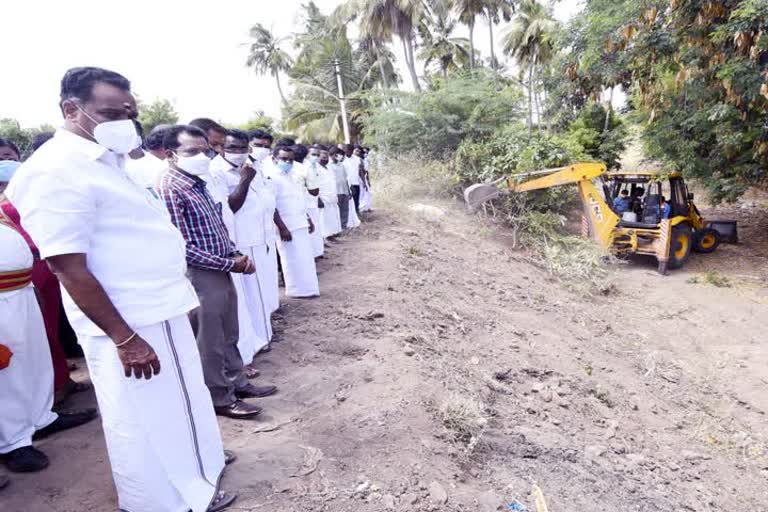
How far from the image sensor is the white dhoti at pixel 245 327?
375 centimetres

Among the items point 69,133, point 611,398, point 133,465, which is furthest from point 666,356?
point 69,133

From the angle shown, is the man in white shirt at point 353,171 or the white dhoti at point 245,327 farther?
the man in white shirt at point 353,171

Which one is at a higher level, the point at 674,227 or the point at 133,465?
the point at 133,465

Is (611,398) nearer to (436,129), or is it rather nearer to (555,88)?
(555,88)

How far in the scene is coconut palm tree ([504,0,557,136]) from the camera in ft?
81.1

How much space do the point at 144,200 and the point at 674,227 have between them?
979 centimetres

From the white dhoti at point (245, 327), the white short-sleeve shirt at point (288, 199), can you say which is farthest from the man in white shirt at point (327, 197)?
the white dhoti at point (245, 327)

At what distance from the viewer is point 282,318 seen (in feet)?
16.0

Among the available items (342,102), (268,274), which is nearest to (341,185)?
(268,274)

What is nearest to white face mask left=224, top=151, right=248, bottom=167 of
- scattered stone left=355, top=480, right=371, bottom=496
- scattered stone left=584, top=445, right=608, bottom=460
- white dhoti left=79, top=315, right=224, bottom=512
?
white dhoti left=79, top=315, right=224, bottom=512

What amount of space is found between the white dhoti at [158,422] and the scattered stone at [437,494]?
1.02 metres

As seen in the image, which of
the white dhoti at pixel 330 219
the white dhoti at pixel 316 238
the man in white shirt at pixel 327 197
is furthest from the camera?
the white dhoti at pixel 330 219

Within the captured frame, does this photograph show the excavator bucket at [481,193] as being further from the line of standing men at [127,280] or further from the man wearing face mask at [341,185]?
the line of standing men at [127,280]

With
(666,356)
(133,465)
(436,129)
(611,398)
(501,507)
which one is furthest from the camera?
(436,129)
